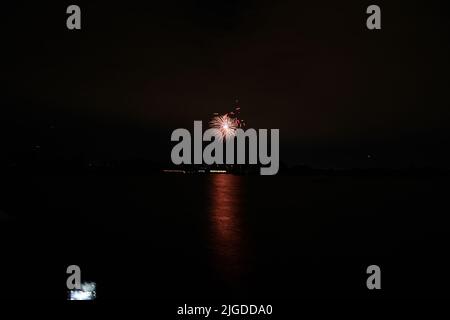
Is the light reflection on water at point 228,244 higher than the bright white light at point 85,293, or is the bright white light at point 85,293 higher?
the bright white light at point 85,293

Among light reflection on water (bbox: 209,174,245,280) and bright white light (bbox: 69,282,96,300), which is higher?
bright white light (bbox: 69,282,96,300)

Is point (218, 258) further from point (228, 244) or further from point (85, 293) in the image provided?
point (85, 293)

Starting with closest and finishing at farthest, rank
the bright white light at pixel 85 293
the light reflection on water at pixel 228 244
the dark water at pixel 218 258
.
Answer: the bright white light at pixel 85 293, the dark water at pixel 218 258, the light reflection on water at pixel 228 244

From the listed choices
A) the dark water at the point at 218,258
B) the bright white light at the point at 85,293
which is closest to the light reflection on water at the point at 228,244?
the dark water at the point at 218,258

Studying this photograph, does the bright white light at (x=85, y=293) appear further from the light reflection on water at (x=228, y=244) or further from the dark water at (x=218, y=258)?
the light reflection on water at (x=228, y=244)

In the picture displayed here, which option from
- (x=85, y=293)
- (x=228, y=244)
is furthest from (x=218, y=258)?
(x=85, y=293)

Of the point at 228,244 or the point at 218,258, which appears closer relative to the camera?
the point at 218,258

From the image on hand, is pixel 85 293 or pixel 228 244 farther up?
pixel 85 293

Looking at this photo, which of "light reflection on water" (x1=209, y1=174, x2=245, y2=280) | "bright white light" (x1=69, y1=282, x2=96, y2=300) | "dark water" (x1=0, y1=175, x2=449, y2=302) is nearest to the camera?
"bright white light" (x1=69, y1=282, x2=96, y2=300)

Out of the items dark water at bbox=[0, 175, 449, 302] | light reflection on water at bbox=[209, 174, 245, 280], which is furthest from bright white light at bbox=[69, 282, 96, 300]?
light reflection on water at bbox=[209, 174, 245, 280]

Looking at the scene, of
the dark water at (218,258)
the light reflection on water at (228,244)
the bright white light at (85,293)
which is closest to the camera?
the bright white light at (85,293)

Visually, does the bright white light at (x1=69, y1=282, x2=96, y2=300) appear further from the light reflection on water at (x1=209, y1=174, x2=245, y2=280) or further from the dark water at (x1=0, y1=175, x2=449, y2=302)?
the light reflection on water at (x1=209, y1=174, x2=245, y2=280)

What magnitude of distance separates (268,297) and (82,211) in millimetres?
28984
